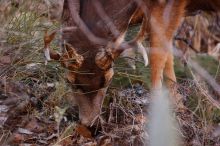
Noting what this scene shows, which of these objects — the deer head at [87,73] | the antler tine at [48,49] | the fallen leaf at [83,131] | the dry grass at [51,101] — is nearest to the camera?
the antler tine at [48,49]

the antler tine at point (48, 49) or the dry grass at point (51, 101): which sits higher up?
the antler tine at point (48, 49)

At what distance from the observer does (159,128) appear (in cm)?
124

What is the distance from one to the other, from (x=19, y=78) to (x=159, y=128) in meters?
2.21

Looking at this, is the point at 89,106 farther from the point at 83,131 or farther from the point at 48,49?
the point at 48,49

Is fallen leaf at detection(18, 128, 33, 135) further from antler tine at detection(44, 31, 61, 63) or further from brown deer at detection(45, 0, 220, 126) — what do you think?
antler tine at detection(44, 31, 61, 63)

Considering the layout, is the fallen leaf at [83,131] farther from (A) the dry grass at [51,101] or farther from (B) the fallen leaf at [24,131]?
(B) the fallen leaf at [24,131]

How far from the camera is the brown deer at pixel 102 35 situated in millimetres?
2867

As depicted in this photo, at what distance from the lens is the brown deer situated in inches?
113

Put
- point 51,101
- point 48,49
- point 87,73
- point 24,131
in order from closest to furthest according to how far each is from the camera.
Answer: point 48,49 → point 87,73 → point 24,131 → point 51,101

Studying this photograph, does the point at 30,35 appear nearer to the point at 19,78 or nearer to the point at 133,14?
the point at 19,78

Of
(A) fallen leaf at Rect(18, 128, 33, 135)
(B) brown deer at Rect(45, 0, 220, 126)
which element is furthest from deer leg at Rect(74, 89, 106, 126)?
(A) fallen leaf at Rect(18, 128, 33, 135)

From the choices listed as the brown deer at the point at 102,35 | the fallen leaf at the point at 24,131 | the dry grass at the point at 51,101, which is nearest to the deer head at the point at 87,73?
the brown deer at the point at 102,35

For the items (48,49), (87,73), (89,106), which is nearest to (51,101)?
(89,106)

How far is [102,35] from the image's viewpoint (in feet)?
9.53
